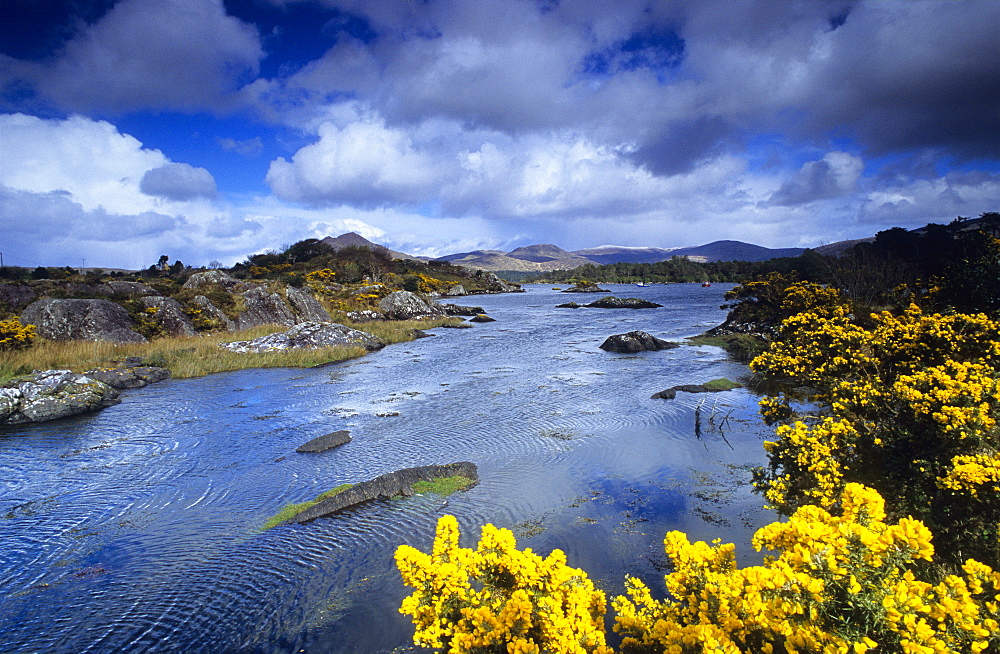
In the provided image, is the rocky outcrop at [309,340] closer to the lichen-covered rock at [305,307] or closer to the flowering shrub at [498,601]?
the lichen-covered rock at [305,307]

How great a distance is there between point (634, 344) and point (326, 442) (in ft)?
64.2

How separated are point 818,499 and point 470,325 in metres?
37.2

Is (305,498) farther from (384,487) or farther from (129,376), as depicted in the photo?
(129,376)

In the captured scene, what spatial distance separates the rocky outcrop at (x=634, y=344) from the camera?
2770 centimetres

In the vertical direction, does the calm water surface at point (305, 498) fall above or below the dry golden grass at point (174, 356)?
below

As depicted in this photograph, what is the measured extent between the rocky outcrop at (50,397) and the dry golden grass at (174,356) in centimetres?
221

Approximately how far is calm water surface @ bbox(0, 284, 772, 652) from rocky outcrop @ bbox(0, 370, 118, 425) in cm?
63

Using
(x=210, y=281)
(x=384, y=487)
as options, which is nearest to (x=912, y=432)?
(x=384, y=487)

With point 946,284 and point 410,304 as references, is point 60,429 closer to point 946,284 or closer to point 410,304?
point 946,284

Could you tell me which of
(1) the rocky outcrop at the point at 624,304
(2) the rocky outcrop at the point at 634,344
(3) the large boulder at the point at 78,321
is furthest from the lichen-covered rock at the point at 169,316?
(1) the rocky outcrop at the point at 624,304

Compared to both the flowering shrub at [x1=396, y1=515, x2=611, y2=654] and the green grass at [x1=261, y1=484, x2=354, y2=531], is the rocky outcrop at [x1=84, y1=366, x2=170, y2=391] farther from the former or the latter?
the flowering shrub at [x1=396, y1=515, x2=611, y2=654]

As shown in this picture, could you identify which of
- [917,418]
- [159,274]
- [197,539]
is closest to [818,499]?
[917,418]

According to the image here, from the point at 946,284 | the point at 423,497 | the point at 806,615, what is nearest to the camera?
the point at 806,615

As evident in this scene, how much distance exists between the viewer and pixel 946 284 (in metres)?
15.3
